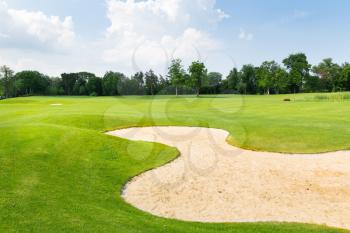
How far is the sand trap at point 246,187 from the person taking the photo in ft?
37.1

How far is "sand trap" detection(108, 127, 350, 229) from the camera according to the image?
1131 centimetres

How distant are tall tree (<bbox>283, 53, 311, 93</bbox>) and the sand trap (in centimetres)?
10649

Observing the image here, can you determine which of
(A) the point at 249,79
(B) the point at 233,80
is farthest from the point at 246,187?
(A) the point at 249,79

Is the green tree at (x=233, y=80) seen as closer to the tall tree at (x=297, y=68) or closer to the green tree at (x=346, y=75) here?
the tall tree at (x=297, y=68)

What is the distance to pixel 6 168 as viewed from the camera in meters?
12.7

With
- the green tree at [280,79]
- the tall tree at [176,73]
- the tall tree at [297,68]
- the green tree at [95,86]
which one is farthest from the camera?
the green tree at [95,86]

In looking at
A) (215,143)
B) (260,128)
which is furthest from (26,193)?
(260,128)

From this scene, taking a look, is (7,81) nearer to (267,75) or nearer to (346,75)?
(267,75)

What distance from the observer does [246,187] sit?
1388 centimetres

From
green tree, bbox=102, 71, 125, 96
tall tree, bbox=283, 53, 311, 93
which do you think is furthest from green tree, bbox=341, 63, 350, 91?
green tree, bbox=102, 71, 125, 96

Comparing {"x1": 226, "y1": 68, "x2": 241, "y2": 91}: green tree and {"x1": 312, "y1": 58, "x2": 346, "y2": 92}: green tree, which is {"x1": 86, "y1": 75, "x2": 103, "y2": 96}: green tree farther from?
{"x1": 312, "y1": 58, "x2": 346, "y2": 92}: green tree

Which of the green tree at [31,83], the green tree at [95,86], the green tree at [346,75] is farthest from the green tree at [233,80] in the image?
the green tree at [31,83]

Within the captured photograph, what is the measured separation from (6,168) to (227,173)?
31.0 ft

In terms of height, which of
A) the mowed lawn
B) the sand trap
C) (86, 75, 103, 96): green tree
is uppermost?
(86, 75, 103, 96): green tree
